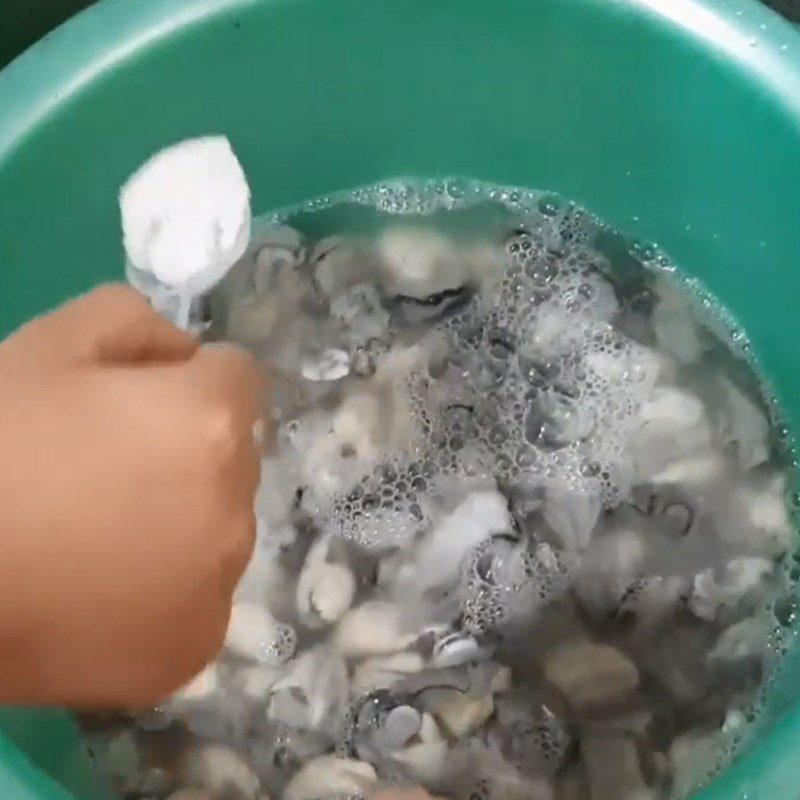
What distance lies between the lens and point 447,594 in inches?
29.4

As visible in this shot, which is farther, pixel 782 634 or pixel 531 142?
pixel 531 142

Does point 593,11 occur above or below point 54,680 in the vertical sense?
above

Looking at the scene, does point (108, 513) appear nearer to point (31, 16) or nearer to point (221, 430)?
point (221, 430)

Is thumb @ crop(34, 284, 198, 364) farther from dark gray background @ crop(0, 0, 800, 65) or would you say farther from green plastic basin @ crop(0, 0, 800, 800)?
dark gray background @ crop(0, 0, 800, 65)

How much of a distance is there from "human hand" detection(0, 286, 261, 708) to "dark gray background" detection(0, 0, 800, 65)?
1.54ft

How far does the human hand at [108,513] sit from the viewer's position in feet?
1.38

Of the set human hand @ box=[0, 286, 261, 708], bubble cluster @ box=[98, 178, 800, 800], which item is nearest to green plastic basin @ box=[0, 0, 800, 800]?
bubble cluster @ box=[98, 178, 800, 800]

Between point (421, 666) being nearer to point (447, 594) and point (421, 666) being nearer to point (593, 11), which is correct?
→ point (447, 594)

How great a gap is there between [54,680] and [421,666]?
0.31 m

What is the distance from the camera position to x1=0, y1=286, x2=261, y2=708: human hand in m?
0.42

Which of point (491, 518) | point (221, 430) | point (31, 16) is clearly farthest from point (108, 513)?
point (31, 16)

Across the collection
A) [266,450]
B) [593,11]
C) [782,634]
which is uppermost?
[593,11]

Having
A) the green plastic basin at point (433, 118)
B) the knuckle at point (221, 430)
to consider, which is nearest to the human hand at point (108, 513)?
the knuckle at point (221, 430)

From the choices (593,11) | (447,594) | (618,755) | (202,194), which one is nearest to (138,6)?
(202,194)
